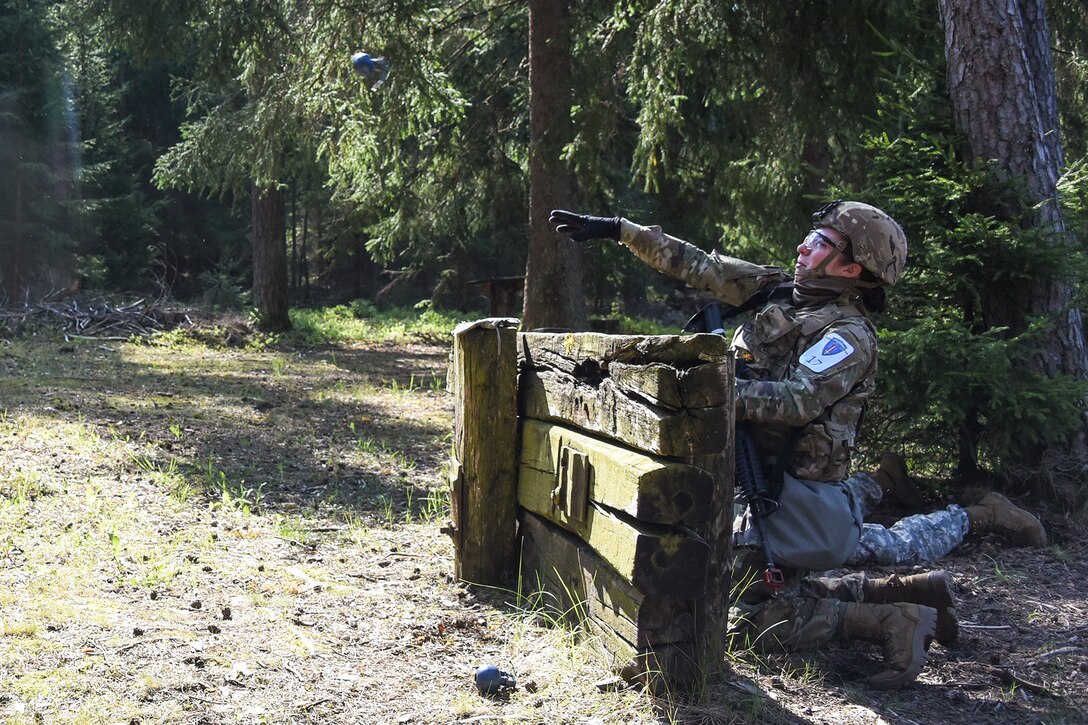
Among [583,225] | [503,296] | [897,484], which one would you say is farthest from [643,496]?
[503,296]

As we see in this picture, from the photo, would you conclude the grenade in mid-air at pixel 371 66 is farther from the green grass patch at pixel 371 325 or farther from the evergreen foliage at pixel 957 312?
the green grass patch at pixel 371 325

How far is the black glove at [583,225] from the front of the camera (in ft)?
14.6

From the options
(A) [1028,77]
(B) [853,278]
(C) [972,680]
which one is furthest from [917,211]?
(C) [972,680]

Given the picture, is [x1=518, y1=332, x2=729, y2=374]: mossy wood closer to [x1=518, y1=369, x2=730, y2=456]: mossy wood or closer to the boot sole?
[x1=518, y1=369, x2=730, y2=456]: mossy wood

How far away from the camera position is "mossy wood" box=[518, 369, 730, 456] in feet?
10.9

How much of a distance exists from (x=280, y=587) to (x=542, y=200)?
24.3 feet

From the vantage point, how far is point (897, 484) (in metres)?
6.23

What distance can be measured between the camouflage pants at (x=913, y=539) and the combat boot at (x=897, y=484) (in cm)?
43

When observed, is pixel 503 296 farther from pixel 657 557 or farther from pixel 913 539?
pixel 657 557

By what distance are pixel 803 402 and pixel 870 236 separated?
862 mm

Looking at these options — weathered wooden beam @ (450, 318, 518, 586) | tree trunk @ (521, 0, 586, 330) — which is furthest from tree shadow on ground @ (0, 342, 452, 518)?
tree trunk @ (521, 0, 586, 330)

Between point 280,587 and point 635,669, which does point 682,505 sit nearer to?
point 635,669

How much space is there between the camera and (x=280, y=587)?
15.7 feet

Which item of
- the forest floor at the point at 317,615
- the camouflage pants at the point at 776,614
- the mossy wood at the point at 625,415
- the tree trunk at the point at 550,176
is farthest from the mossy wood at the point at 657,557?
the tree trunk at the point at 550,176
